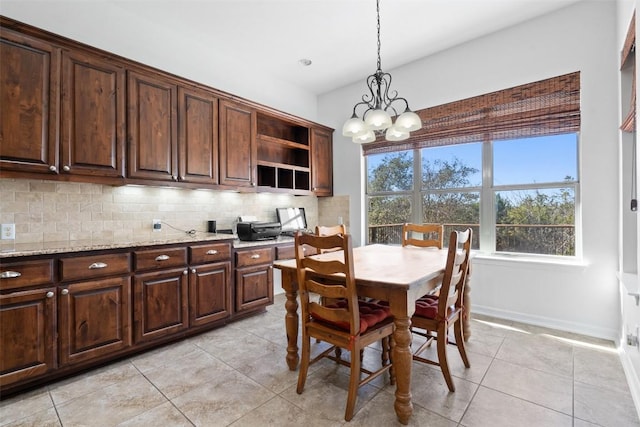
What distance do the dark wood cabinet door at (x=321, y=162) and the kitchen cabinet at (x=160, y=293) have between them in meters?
2.26

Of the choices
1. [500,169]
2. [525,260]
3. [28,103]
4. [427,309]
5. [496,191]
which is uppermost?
[28,103]

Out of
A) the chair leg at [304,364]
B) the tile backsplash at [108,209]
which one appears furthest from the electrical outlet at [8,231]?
the chair leg at [304,364]

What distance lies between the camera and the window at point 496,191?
10.0ft

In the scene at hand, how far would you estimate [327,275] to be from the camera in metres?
1.74

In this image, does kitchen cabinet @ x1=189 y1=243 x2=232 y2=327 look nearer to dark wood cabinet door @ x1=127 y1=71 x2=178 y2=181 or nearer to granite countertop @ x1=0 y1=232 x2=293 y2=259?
granite countertop @ x1=0 y1=232 x2=293 y2=259

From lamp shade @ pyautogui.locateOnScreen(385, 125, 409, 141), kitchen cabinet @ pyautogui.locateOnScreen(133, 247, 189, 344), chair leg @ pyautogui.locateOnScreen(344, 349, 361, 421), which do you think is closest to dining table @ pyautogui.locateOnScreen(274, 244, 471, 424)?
chair leg @ pyautogui.locateOnScreen(344, 349, 361, 421)

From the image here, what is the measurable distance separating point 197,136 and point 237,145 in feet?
1.55

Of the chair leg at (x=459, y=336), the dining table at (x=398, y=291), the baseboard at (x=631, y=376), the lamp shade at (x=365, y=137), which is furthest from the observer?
the lamp shade at (x=365, y=137)

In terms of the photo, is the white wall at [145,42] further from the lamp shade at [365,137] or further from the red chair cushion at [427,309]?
the red chair cushion at [427,309]

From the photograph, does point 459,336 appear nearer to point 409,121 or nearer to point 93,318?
point 409,121

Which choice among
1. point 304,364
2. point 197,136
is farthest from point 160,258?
point 304,364

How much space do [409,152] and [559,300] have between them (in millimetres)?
2308

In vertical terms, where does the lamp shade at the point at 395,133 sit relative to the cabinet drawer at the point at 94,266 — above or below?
above

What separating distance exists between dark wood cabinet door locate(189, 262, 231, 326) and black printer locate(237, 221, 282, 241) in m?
0.48
